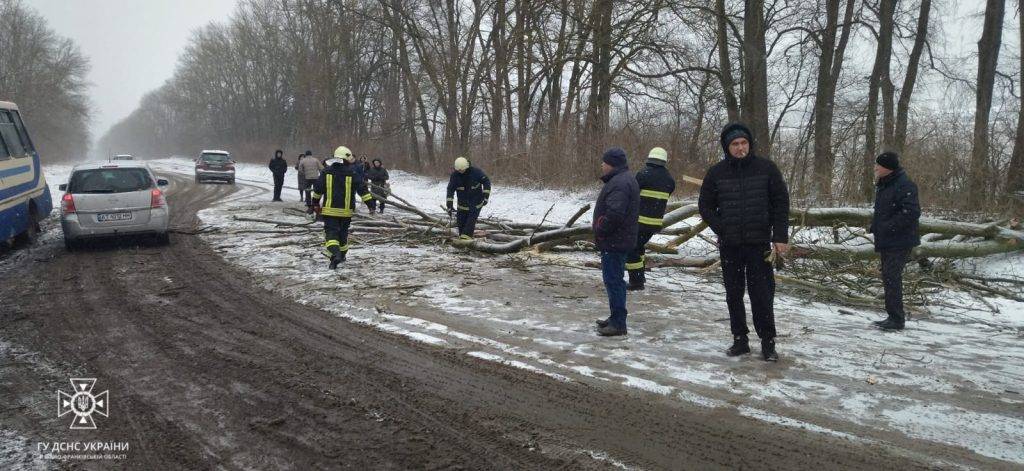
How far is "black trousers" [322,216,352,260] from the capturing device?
8641mm

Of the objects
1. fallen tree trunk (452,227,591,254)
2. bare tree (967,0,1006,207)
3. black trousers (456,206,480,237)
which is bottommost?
fallen tree trunk (452,227,591,254)

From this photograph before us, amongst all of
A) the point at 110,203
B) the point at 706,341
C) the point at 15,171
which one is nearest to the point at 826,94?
the point at 706,341

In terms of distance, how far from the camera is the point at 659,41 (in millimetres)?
19125

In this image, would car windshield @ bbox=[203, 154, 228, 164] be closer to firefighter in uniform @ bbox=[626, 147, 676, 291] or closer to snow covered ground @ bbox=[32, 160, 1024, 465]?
snow covered ground @ bbox=[32, 160, 1024, 465]

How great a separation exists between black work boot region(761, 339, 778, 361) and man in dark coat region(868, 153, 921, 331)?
187cm

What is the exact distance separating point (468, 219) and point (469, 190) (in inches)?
21.1

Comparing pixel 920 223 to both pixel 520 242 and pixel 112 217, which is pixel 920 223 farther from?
pixel 112 217

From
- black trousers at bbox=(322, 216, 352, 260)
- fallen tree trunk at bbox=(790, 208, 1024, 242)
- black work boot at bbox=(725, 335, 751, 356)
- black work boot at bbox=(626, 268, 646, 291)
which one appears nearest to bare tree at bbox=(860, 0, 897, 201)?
fallen tree trunk at bbox=(790, 208, 1024, 242)

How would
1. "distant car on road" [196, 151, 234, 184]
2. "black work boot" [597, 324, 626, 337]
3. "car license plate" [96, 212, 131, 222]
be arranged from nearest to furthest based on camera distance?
"black work boot" [597, 324, 626, 337]
"car license plate" [96, 212, 131, 222]
"distant car on road" [196, 151, 234, 184]

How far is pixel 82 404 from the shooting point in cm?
400

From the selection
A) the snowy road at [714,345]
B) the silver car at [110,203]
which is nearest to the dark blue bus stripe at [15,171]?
the silver car at [110,203]

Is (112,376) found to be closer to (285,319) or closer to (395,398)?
(285,319)

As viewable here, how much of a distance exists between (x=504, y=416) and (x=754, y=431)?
5.15ft

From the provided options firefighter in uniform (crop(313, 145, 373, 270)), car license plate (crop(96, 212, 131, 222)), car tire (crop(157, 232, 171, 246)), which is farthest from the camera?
car tire (crop(157, 232, 171, 246))
